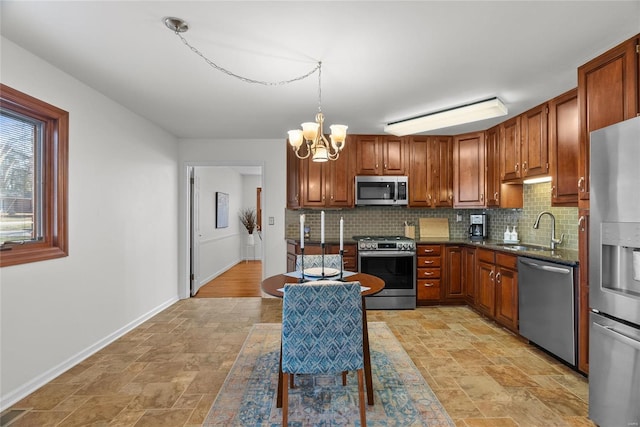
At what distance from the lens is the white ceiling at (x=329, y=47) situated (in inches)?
74.2

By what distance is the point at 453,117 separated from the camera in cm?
358

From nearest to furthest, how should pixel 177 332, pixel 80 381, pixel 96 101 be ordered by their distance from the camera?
pixel 80 381 → pixel 96 101 → pixel 177 332

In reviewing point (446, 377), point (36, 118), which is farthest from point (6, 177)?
point (446, 377)

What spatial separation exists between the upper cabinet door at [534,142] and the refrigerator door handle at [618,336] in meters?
1.79

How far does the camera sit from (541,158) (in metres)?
3.34

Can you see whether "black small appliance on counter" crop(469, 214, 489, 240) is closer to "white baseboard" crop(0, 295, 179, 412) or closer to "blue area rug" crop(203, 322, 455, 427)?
"blue area rug" crop(203, 322, 455, 427)

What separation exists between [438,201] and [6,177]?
4476 millimetres

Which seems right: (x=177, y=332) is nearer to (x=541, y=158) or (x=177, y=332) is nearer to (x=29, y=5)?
(x=29, y=5)

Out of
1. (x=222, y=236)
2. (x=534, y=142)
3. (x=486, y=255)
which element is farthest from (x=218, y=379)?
(x=222, y=236)

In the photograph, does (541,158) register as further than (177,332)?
No

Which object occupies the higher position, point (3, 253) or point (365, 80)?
point (365, 80)

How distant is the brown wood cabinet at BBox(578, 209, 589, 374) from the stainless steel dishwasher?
0.09 meters

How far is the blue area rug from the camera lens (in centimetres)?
203

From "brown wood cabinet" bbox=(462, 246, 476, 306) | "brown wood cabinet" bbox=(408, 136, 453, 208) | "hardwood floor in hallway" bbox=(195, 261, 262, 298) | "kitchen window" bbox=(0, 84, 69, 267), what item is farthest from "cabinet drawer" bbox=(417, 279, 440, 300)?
"kitchen window" bbox=(0, 84, 69, 267)
